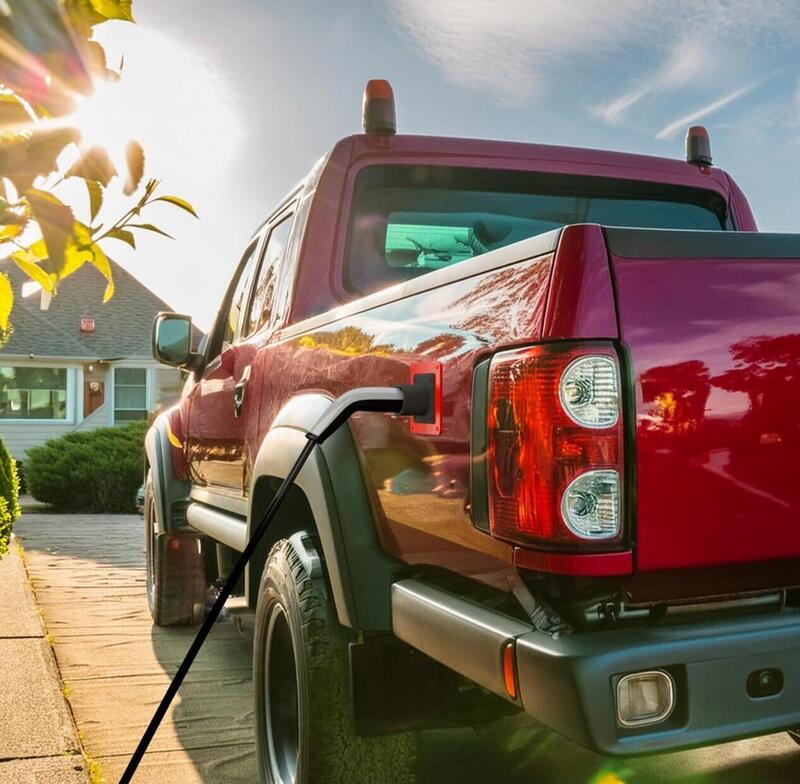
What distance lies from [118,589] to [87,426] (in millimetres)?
18844

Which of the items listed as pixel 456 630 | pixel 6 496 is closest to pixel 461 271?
pixel 456 630

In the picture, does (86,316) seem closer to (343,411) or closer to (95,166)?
(343,411)

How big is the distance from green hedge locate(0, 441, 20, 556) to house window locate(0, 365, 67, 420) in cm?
1786

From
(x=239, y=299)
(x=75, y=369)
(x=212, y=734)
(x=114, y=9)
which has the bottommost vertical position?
(x=212, y=734)

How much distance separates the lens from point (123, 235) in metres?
1.25

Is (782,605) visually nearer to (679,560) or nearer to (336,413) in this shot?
(679,560)

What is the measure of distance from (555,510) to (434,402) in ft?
1.57

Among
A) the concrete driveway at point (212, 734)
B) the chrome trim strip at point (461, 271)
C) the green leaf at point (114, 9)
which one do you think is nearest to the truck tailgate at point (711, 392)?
the chrome trim strip at point (461, 271)

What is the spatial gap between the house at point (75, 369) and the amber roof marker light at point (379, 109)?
21424mm

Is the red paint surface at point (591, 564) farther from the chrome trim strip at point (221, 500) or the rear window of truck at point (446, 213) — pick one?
the chrome trim strip at point (221, 500)

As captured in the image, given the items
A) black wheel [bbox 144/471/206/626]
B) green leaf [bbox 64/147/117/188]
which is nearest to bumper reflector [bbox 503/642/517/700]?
green leaf [bbox 64/147/117/188]

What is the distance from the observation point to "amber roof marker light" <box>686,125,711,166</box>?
4.07 meters

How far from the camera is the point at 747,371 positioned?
1.94 meters

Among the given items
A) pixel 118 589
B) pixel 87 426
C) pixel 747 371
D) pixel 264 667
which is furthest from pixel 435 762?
pixel 87 426
